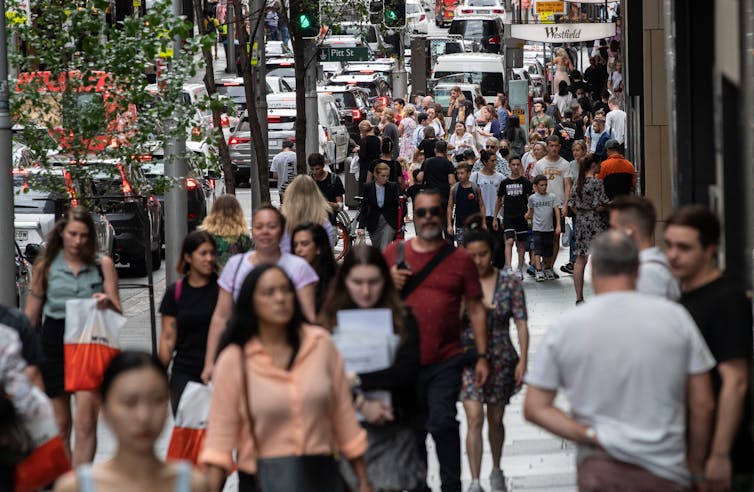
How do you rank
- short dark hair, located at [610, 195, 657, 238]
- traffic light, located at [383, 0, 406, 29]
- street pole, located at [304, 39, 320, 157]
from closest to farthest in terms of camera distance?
1. short dark hair, located at [610, 195, 657, 238]
2. traffic light, located at [383, 0, 406, 29]
3. street pole, located at [304, 39, 320, 157]

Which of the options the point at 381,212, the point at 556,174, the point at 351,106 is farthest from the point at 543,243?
the point at 351,106

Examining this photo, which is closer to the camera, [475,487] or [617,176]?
[475,487]

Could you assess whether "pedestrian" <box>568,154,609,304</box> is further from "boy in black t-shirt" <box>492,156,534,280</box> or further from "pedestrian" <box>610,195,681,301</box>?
"pedestrian" <box>610,195,681,301</box>

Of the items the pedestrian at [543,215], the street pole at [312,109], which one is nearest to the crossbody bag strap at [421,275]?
the pedestrian at [543,215]

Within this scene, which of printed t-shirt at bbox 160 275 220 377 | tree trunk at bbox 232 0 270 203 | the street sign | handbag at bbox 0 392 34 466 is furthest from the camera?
the street sign

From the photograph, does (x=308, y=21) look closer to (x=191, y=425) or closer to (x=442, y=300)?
(x=442, y=300)

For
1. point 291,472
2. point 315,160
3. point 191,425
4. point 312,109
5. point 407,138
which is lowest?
point 191,425

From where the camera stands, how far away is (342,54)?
22.6 metres

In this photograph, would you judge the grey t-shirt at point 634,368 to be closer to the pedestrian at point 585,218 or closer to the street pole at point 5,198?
the street pole at point 5,198

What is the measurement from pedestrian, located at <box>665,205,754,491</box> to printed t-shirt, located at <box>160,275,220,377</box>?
10.9 ft

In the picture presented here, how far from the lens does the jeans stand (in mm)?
8312

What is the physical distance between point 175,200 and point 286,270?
25.5 feet

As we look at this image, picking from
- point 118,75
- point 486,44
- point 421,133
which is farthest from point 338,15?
point 486,44

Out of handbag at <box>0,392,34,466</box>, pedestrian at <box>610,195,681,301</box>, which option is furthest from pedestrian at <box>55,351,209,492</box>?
pedestrian at <box>610,195,681,301</box>
